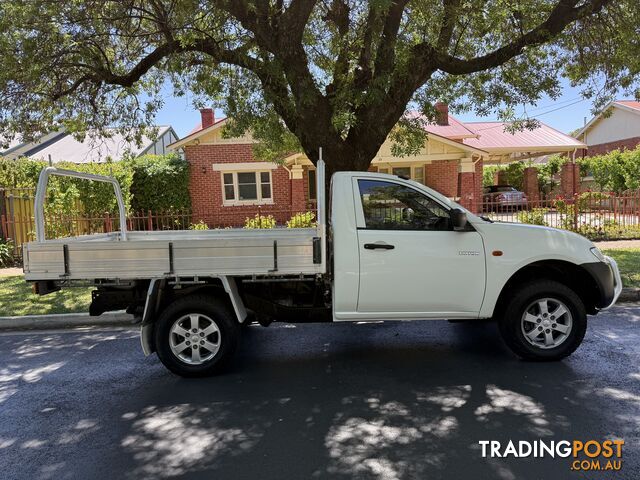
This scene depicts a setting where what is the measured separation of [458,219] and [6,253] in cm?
1191

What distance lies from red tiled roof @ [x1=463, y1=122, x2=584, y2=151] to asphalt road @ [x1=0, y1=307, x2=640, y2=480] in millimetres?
18375

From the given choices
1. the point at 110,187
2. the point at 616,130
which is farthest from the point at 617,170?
the point at 110,187

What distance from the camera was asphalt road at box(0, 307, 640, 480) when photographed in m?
3.24

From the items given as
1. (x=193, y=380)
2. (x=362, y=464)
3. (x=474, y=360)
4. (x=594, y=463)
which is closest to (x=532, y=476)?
(x=594, y=463)

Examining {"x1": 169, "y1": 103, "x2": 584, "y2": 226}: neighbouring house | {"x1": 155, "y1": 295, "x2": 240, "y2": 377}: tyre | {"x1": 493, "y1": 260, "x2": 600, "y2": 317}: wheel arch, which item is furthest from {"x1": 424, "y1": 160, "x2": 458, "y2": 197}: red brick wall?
{"x1": 155, "y1": 295, "x2": 240, "y2": 377}: tyre

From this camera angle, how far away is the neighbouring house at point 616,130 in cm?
2833

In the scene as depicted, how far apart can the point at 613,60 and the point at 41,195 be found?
9339mm

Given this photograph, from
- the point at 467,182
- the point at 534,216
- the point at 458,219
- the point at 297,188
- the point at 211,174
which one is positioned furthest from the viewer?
the point at 467,182

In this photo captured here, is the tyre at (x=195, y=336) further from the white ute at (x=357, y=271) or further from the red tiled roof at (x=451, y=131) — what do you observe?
the red tiled roof at (x=451, y=131)

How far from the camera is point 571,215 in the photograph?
1381 cm

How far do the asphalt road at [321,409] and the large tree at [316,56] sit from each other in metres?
3.62

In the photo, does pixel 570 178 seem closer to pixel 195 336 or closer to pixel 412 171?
pixel 412 171

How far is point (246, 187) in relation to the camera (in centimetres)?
1998

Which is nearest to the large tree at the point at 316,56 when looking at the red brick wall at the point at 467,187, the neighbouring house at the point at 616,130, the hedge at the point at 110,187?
the hedge at the point at 110,187
